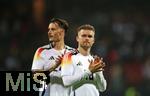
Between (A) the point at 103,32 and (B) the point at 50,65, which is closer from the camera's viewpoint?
(B) the point at 50,65

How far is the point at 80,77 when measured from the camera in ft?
6.14

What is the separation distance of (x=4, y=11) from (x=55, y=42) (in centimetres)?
158

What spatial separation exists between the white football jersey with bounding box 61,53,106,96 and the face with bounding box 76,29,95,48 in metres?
0.06

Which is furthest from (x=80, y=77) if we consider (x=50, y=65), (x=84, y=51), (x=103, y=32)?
(x=103, y=32)

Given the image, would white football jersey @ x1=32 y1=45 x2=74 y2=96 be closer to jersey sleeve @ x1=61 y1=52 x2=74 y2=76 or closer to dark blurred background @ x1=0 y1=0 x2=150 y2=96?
jersey sleeve @ x1=61 y1=52 x2=74 y2=76

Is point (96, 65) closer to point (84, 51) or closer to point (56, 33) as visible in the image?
point (84, 51)

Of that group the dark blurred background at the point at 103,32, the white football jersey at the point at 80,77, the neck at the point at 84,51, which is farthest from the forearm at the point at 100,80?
the dark blurred background at the point at 103,32

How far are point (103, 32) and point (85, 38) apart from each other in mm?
1813

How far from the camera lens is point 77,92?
192 cm

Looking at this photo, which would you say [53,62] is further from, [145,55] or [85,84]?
[145,55]

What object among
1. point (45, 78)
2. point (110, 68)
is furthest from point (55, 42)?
point (110, 68)

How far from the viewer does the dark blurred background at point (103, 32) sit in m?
3.41

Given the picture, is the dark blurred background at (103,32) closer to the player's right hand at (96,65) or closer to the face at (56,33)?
the face at (56,33)

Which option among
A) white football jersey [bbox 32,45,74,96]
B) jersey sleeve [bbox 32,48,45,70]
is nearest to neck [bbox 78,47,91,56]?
white football jersey [bbox 32,45,74,96]
